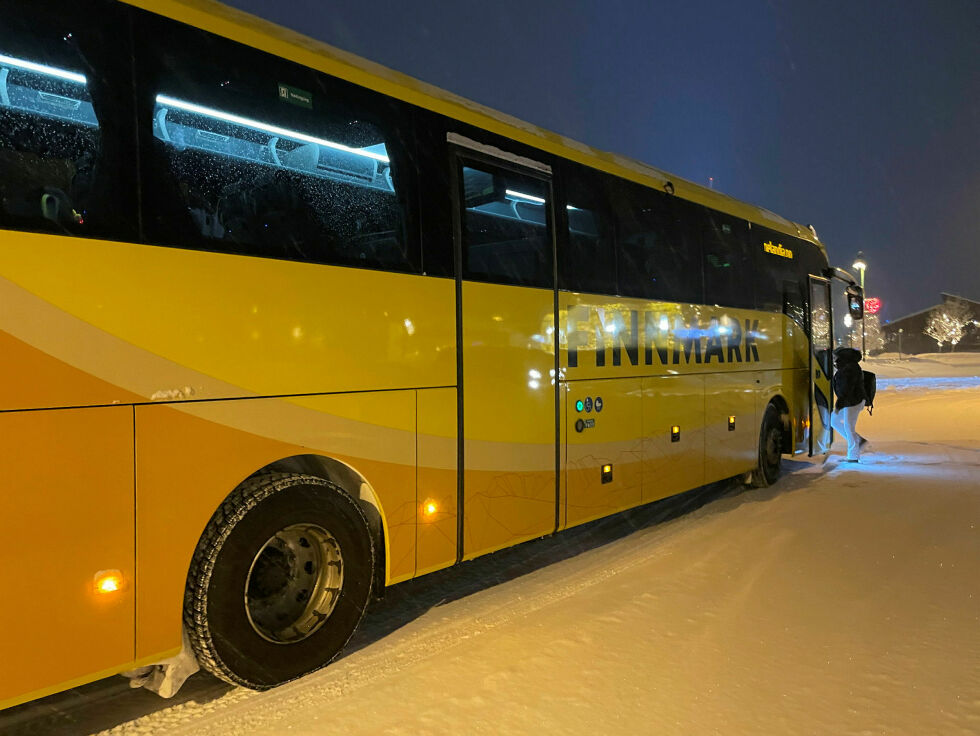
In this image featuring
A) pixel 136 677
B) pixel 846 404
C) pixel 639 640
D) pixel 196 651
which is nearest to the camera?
pixel 196 651

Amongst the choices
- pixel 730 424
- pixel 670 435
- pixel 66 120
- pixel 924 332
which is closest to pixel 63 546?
pixel 66 120

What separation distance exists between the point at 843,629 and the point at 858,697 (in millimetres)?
934

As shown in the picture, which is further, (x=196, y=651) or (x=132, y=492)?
(x=196, y=651)

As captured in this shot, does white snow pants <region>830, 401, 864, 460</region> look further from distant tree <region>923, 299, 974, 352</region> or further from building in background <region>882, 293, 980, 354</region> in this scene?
building in background <region>882, 293, 980, 354</region>

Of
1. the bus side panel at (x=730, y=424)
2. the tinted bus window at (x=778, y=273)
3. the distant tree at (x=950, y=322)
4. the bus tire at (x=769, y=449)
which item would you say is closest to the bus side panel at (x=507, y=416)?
the bus side panel at (x=730, y=424)

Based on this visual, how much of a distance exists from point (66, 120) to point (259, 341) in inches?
49.4

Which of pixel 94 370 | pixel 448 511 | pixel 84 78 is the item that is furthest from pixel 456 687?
pixel 84 78

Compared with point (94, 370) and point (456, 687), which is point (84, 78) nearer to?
point (94, 370)

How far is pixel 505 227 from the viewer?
513cm

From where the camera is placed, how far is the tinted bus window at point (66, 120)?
2771 mm

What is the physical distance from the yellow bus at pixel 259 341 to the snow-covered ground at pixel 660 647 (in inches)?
15.8

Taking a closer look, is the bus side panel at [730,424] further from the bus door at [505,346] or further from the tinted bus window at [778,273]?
the bus door at [505,346]

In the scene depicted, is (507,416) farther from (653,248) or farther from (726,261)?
(726,261)

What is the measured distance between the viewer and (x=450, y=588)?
5.32 metres
